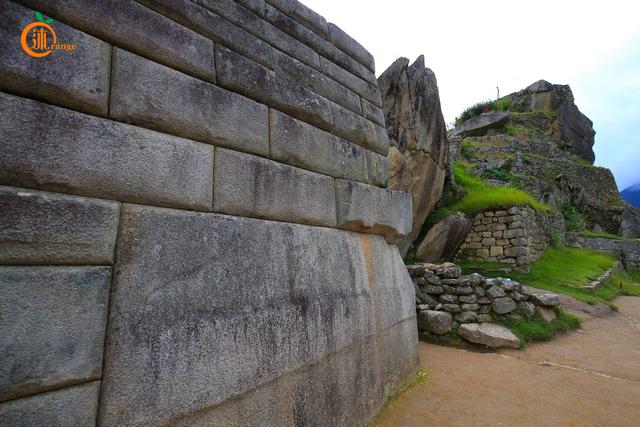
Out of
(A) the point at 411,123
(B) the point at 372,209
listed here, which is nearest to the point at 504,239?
(A) the point at 411,123

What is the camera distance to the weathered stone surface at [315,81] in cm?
268

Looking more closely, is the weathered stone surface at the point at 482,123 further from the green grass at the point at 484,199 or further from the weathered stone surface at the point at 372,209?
the weathered stone surface at the point at 372,209

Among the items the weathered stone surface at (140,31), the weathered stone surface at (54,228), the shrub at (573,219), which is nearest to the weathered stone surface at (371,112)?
the weathered stone surface at (140,31)

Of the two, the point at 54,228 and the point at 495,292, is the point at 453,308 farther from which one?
the point at 54,228

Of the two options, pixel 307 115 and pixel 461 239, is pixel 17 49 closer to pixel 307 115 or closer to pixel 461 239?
pixel 307 115

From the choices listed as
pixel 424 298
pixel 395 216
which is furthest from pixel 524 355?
pixel 395 216

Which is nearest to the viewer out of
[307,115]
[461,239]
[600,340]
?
[307,115]

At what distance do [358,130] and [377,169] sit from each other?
0.47m

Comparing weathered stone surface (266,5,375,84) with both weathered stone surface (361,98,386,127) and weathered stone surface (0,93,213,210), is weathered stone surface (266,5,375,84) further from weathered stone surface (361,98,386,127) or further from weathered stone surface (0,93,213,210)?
weathered stone surface (0,93,213,210)

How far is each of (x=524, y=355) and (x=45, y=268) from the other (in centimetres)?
612

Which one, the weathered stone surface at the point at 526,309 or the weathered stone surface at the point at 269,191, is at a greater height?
the weathered stone surface at the point at 269,191

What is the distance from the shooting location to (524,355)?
5.05m

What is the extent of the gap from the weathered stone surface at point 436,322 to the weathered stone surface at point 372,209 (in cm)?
285

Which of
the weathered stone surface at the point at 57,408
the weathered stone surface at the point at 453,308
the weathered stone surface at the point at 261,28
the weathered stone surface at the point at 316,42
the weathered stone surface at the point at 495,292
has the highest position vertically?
the weathered stone surface at the point at 316,42
